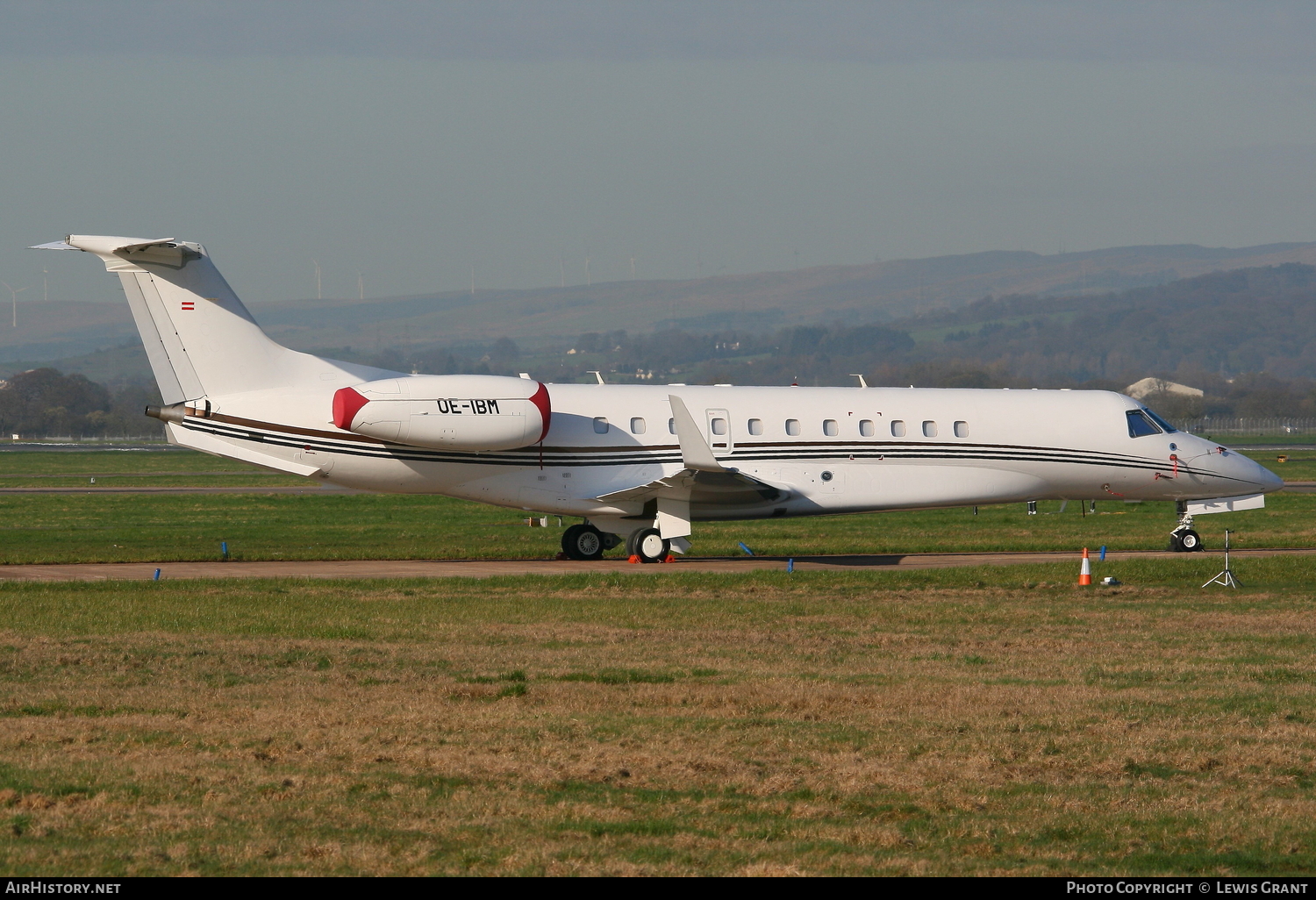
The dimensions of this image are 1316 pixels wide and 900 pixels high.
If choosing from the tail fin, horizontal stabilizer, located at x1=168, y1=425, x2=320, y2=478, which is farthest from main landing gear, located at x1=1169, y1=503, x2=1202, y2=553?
the tail fin

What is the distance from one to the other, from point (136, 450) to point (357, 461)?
78.6 m

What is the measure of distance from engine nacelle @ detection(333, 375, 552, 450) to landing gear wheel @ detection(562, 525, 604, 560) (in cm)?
270

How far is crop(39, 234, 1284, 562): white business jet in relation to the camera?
2303 cm

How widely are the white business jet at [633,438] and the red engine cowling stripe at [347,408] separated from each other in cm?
2

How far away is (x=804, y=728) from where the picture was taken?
418 inches

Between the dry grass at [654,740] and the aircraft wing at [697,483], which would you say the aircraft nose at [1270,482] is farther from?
the dry grass at [654,740]

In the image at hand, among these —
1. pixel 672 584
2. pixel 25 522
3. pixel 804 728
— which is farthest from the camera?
pixel 25 522

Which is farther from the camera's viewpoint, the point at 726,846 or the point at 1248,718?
the point at 1248,718

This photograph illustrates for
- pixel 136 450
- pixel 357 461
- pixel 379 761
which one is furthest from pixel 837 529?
pixel 136 450

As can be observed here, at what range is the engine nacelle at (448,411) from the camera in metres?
23.2

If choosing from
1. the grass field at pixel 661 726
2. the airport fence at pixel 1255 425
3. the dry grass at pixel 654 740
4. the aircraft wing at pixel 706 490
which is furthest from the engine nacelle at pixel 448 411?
the airport fence at pixel 1255 425

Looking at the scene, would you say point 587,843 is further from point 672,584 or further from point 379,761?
point 672,584

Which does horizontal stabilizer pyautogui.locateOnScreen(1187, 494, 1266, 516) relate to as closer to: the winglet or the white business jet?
the white business jet

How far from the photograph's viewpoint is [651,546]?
83.0 ft
